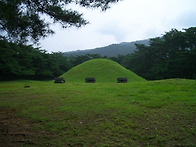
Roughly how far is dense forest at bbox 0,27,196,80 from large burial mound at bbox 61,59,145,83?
6864 millimetres

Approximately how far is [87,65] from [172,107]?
20170 mm

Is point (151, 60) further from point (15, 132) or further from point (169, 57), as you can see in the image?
point (15, 132)

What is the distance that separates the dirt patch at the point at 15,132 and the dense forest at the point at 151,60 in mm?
18639

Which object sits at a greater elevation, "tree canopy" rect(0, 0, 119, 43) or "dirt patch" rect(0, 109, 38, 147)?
"tree canopy" rect(0, 0, 119, 43)

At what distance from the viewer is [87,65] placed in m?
24.3

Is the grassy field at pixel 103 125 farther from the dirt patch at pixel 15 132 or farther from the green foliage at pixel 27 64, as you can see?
the green foliage at pixel 27 64

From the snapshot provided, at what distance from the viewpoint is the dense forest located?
2433cm

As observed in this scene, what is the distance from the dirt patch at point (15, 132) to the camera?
2949mm

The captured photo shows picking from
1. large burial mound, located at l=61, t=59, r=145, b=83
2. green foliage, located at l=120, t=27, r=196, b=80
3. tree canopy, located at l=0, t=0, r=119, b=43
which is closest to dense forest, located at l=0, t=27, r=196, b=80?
green foliage, located at l=120, t=27, r=196, b=80

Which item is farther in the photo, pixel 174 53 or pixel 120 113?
pixel 174 53

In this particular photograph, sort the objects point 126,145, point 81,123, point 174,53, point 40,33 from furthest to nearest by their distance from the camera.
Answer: point 174,53, point 40,33, point 81,123, point 126,145

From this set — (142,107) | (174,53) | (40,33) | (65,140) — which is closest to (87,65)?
(174,53)

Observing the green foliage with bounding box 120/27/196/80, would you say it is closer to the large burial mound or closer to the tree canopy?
the large burial mound

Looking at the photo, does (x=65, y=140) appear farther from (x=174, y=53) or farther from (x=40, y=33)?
(x=174, y=53)
